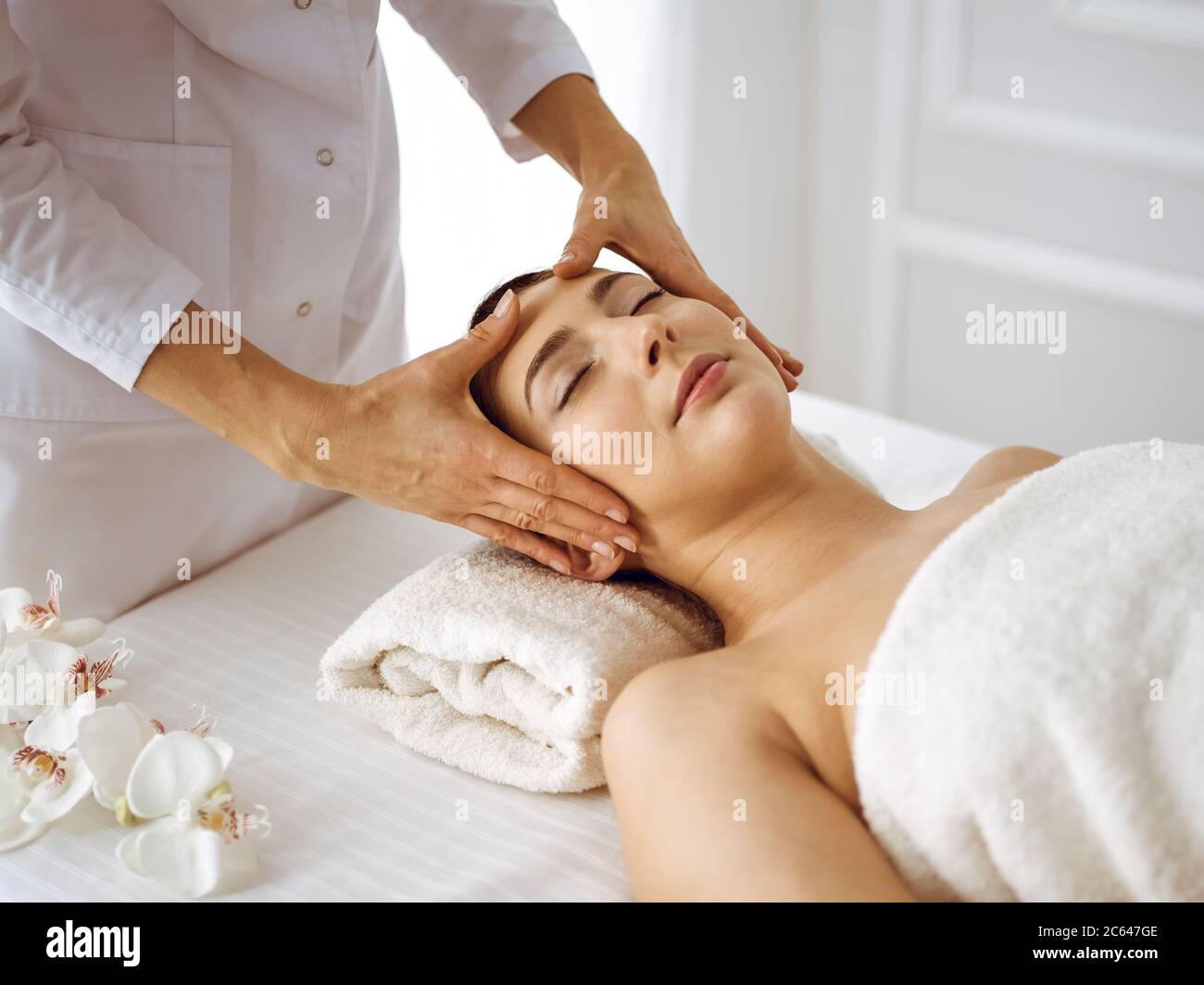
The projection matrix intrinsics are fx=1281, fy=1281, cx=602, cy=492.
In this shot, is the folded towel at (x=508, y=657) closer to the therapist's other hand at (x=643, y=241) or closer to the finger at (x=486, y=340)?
the finger at (x=486, y=340)

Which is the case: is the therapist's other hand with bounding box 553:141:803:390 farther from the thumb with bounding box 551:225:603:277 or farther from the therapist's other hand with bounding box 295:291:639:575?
the therapist's other hand with bounding box 295:291:639:575

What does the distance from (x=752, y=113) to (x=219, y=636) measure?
2.12m

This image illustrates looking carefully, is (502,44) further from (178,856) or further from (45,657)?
(178,856)

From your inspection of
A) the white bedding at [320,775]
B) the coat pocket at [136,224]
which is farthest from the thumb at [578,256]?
the white bedding at [320,775]

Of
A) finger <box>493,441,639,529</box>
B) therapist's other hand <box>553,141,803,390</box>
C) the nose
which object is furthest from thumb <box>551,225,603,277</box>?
finger <box>493,441,639,529</box>

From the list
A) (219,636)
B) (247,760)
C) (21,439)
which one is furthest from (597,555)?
(21,439)

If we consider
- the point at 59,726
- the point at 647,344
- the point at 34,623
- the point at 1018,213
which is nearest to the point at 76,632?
the point at 34,623

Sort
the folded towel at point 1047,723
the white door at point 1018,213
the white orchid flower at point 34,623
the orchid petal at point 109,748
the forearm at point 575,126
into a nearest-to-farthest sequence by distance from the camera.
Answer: the folded towel at point 1047,723, the orchid petal at point 109,748, the white orchid flower at point 34,623, the forearm at point 575,126, the white door at point 1018,213

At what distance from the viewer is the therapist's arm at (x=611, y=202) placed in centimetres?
168

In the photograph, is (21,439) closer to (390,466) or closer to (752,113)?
(390,466)

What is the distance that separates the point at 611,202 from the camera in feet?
5.87

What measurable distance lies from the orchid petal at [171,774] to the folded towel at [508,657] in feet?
0.71

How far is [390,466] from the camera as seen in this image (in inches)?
59.6

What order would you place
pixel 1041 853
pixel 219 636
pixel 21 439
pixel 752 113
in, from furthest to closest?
1. pixel 752 113
2. pixel 219 636
3. pixel 21 439
4. pixel 1041 853
